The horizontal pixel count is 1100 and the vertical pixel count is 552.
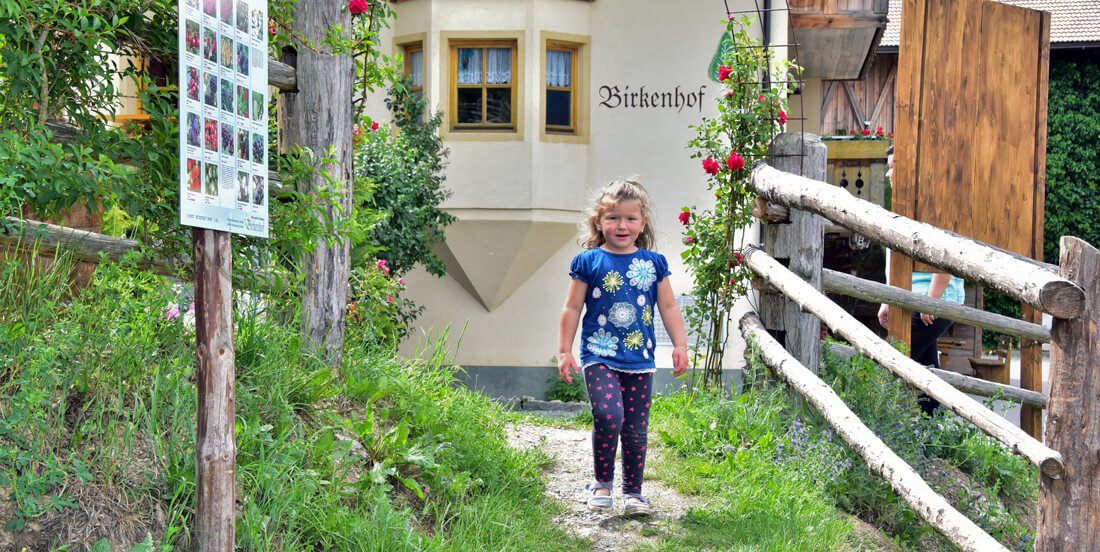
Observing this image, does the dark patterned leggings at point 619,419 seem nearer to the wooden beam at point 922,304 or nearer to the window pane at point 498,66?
the wooden beam at point 922,304

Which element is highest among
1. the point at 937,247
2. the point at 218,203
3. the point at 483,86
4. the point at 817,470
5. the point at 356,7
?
the point at 483,86

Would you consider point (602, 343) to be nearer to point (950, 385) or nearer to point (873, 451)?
point (873, 451)

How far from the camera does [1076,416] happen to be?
364cm

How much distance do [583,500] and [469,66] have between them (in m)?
9.18

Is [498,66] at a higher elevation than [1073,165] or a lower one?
higher

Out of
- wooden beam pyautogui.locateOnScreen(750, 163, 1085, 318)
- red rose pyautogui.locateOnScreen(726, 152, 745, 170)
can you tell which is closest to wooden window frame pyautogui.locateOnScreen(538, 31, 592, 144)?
red rose pyautogui.locateOnScreen(726, 152, 745, 170)

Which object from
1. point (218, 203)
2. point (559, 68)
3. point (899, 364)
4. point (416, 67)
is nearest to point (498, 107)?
point (559, 68)

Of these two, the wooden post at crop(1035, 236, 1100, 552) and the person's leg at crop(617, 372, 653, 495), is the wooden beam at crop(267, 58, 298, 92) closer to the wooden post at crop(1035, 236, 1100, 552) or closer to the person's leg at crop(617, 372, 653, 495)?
the person's leg at crop(617, 372, 653, 495)

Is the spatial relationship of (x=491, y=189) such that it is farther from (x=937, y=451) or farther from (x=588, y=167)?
(x=937, y=451)

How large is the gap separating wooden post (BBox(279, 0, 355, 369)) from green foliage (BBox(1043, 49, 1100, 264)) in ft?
68.5

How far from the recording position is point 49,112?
385cm

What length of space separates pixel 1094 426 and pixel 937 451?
2601mm

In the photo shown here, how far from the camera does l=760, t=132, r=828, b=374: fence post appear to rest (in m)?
6.02

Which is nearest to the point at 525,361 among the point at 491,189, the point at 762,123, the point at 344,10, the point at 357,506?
the point at 491,189
